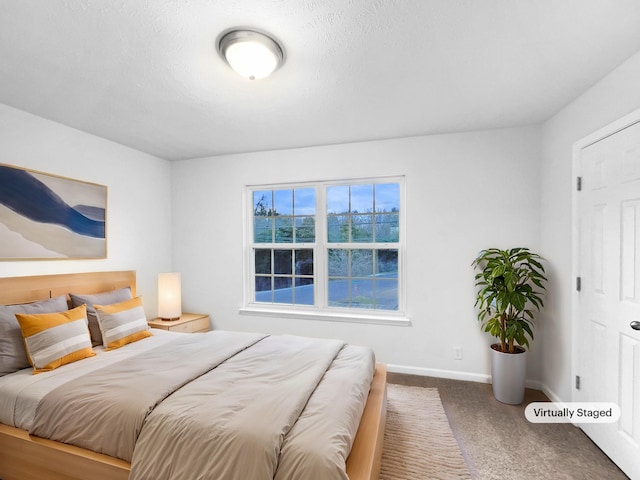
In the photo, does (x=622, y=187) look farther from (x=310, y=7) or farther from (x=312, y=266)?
(x=312, y=266)

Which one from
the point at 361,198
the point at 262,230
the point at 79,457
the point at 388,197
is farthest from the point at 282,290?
the point at 79,457

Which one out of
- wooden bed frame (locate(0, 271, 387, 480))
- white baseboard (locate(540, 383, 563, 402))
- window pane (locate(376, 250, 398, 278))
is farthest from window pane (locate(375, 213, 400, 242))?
white baseboard (locate(540, 383, 563, 402))

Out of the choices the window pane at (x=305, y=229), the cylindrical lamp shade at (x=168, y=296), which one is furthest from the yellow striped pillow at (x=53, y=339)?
the window pane at (x=305, y=229)

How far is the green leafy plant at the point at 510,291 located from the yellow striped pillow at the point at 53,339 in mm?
3365

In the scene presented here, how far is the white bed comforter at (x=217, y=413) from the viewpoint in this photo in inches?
53.6

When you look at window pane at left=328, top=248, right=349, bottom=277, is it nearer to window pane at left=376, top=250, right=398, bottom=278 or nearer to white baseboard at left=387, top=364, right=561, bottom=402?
window pane at left=376, top=250, right=398, bottom=278

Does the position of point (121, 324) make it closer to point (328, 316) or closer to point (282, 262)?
point (282, 262)

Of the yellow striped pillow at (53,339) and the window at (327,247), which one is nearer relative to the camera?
the yellow striped pillow at (53,339)

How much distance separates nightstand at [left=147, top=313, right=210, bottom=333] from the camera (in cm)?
355

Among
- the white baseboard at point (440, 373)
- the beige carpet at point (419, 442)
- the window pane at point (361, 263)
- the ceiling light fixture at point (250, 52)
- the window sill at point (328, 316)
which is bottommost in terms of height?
the beige carpet at point (419, 442)

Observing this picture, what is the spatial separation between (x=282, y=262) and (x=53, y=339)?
7.51ft

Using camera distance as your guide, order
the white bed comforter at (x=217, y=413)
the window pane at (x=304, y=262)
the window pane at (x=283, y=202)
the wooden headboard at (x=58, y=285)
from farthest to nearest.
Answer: the window pane at (x=283, y=202)
the window pane at (x=304, y=262)
the wooden headboard at (x=58, y=285)
the white bed comforter at (x=217, y=413)

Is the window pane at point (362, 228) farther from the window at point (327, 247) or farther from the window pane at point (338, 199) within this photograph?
the window pane at point (338, 199)

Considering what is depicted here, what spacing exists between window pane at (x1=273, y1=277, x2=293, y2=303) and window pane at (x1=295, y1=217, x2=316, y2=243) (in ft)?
1.76
